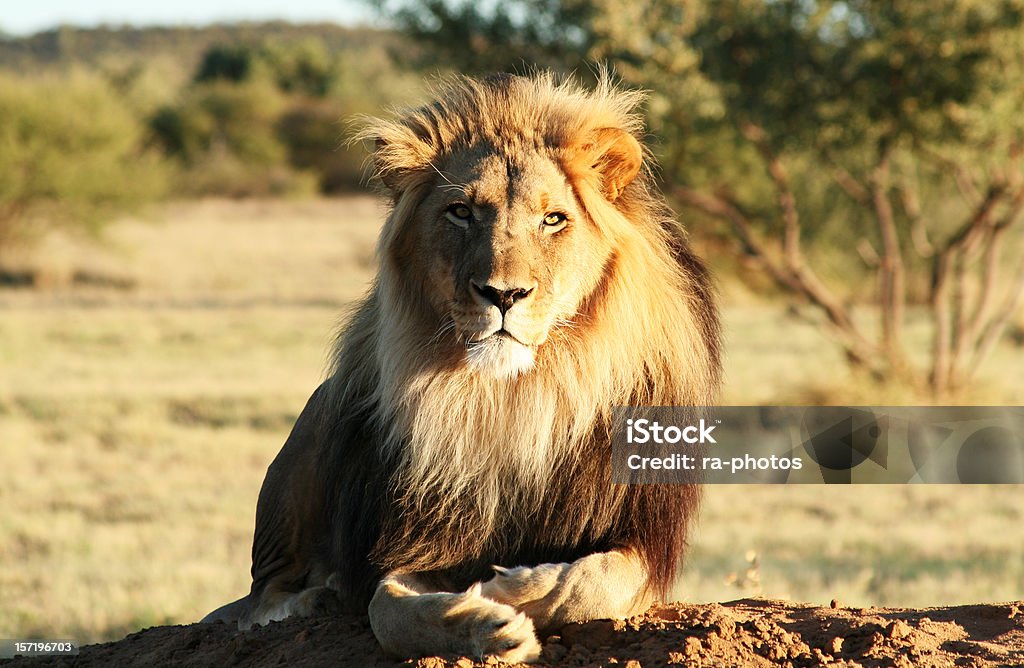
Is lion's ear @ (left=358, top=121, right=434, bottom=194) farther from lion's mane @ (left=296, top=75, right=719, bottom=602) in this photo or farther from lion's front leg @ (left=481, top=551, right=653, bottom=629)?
lion's front leg @ (left=481, top=551, right=653, bottom=629)

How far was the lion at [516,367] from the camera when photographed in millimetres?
3654

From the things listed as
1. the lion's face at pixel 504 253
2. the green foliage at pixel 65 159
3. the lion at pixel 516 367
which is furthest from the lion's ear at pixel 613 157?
the green foliage at pixel 65 159

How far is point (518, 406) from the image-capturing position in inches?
152

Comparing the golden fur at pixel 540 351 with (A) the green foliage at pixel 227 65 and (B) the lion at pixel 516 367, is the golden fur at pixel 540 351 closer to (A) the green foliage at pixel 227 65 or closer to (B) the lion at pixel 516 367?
(B) the lion at pixel 516 367

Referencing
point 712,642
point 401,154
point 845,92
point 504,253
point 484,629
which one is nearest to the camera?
point 484,629

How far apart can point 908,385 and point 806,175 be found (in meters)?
6.54

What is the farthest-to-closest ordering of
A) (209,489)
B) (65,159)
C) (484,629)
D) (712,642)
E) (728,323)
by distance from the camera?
(65,159), (728,323), (209,489), (712,642), (484,629)

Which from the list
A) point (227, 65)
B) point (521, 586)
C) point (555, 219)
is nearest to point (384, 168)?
point (555, 219)

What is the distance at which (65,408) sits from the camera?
48.3 feet

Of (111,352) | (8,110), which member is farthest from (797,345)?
(8,110)

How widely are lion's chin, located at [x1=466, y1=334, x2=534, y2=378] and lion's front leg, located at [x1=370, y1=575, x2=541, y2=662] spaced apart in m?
0.62

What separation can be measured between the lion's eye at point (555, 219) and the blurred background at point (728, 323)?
99cm

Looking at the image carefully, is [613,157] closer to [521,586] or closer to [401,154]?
[401,154]

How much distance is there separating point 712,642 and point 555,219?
128 centimetres
